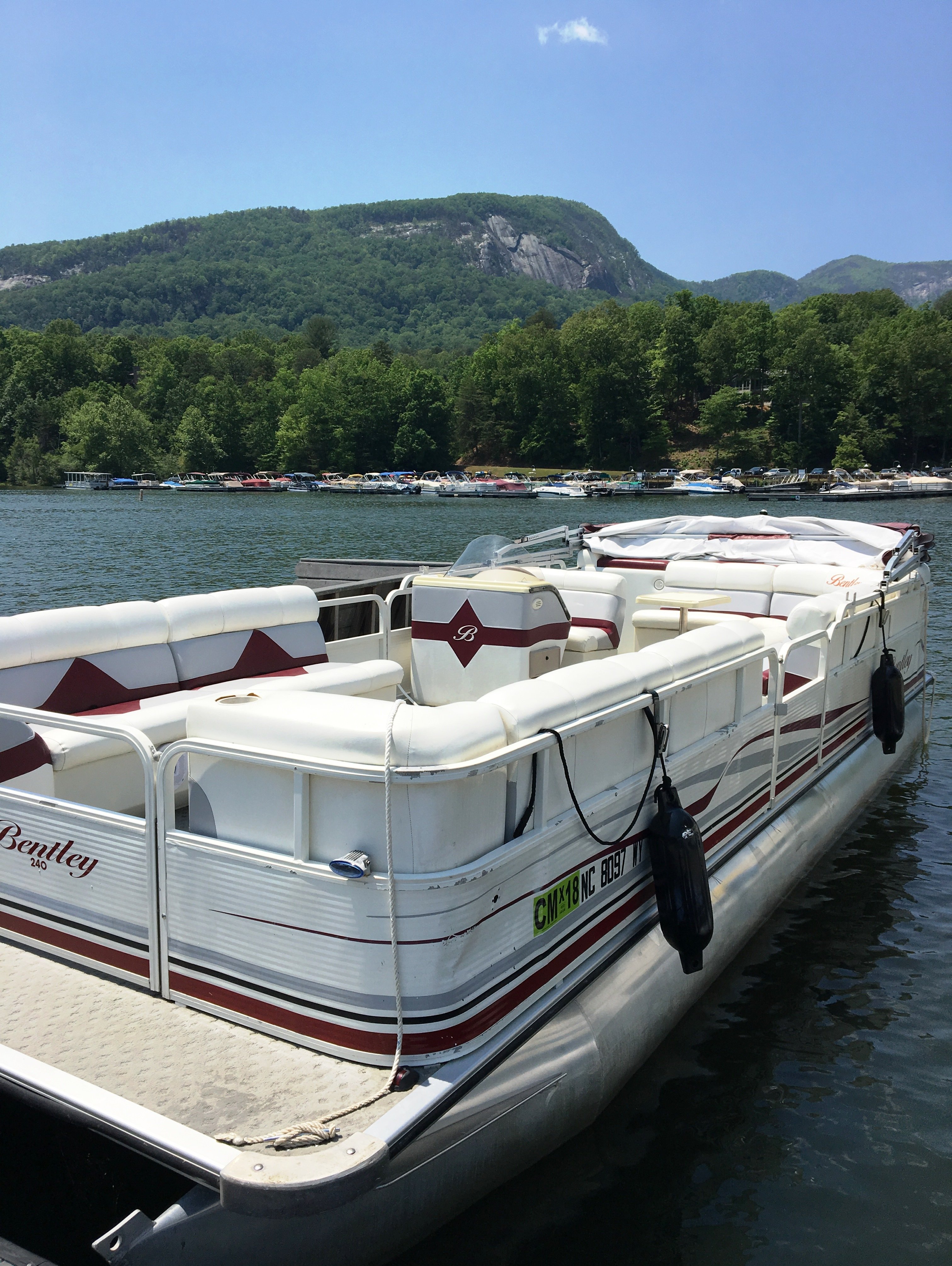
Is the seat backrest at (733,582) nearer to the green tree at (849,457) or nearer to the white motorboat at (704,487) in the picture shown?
the white motorboat at (704,487)

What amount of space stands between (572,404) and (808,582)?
10955 cm

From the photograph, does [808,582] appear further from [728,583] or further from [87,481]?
[87,481]

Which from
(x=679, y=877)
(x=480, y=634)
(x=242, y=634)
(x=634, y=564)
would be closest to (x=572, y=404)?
(x=634, y=564)

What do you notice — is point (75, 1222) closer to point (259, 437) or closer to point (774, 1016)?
point (774, 1016)

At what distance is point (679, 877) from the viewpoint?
4.48 m

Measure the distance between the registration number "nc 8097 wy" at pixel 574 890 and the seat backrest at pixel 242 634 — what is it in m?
3.06

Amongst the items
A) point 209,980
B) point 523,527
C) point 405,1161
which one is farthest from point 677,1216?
point 523,527

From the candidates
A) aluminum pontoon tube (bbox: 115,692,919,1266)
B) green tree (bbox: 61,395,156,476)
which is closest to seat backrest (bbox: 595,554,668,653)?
aluminum pontoon tube (bbox: 115,692,919,1266)

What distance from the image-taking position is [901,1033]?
5523 mm

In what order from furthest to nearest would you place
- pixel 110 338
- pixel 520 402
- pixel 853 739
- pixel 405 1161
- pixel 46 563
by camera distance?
pixel 110 338, pixel 520 402, pixel 46 563, pixel 853 739, pixel 405 1161

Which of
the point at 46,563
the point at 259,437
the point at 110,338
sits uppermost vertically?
the point at 110,338

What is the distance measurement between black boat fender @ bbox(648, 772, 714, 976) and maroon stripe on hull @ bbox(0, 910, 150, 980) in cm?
223

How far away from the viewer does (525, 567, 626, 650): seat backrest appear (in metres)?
8.08

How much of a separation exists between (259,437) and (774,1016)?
391ft
